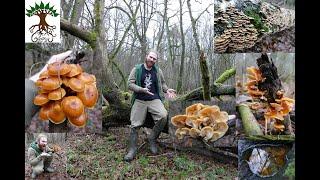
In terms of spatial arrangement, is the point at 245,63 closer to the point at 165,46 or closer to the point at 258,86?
the point at 258,86

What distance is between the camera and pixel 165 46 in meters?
5.45

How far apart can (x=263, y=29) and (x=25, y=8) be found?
101 inches

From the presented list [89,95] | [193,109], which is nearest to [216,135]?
[193,109]

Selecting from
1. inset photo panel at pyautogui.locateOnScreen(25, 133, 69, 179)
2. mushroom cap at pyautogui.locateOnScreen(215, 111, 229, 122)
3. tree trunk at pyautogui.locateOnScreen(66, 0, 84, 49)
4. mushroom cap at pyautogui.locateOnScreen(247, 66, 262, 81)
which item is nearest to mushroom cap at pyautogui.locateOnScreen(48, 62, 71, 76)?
tree trunk at pyautogui.locateOnScreen(66, 0, 84, 49)

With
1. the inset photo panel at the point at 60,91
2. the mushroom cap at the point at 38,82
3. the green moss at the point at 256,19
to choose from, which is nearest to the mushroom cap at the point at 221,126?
the green moss at the point at 256,19

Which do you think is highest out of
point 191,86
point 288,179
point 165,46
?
point 165,46

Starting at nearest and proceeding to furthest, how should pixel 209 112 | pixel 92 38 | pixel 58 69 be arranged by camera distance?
pixel 209 112 → pixel 58 69 → pixel 92 38

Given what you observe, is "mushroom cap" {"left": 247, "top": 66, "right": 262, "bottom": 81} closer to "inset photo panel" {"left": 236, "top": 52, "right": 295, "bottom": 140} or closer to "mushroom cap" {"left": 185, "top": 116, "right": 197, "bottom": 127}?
"inset photo panel" {"left": 236, "top": 52, "right": 295, "bottom": 140}

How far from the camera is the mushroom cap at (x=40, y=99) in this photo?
542cm

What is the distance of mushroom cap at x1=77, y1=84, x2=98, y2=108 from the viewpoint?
5.42 meters

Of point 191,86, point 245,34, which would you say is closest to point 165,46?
point 191,86

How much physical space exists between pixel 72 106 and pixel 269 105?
2.06m

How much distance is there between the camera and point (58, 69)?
543cm

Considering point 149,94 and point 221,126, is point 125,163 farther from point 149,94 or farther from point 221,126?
point 221,126
